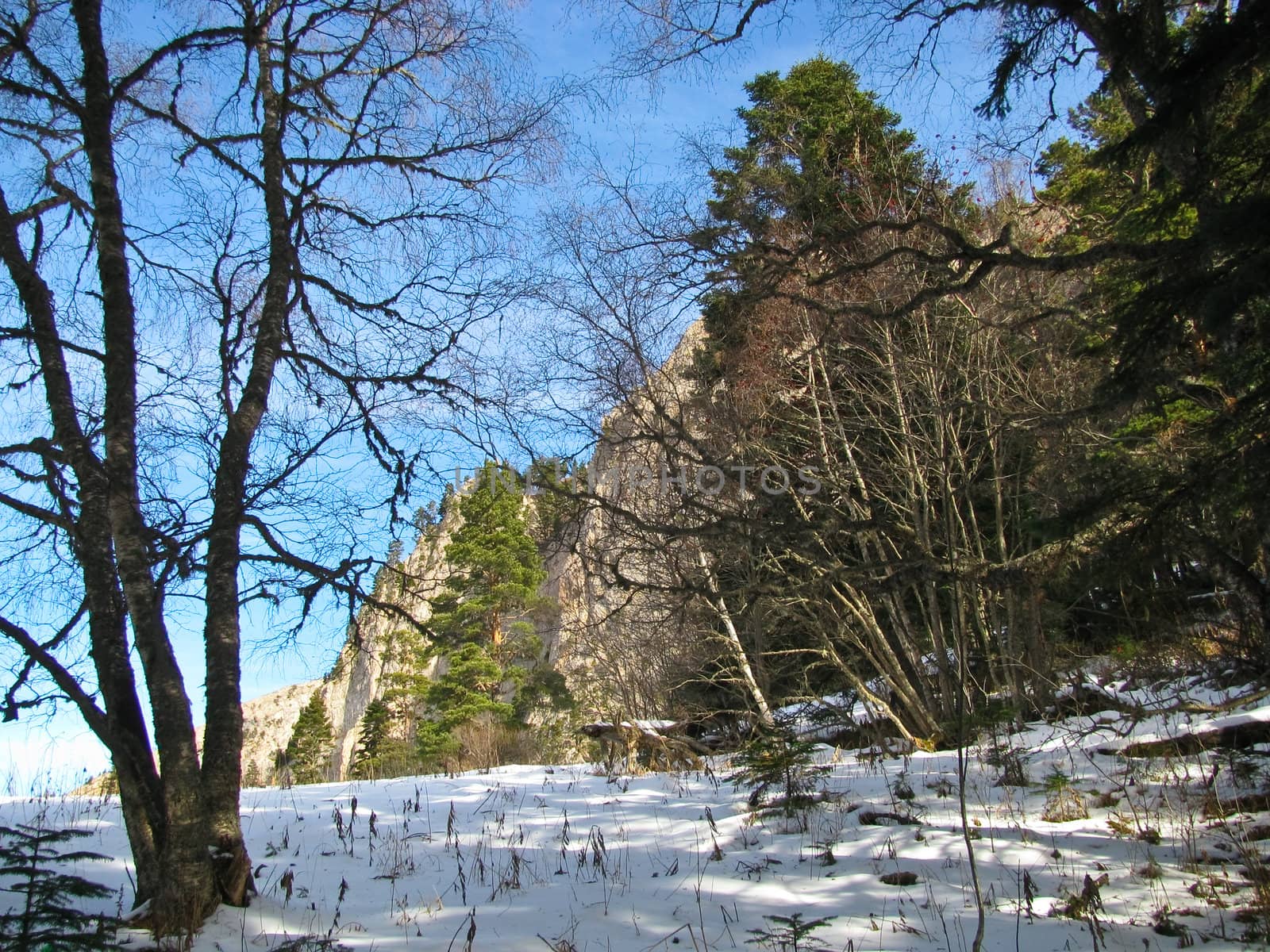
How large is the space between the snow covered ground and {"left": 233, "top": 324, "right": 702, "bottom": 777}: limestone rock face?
1291 millimetres

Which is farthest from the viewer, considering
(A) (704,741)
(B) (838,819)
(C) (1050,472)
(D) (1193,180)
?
(A) (704,741)

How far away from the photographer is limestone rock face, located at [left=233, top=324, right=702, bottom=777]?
17.1 feet

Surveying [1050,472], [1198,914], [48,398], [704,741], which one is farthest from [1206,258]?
[704,741]

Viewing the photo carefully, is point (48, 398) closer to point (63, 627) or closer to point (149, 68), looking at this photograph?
point (63, 627)

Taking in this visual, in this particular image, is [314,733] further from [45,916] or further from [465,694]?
[45,916]

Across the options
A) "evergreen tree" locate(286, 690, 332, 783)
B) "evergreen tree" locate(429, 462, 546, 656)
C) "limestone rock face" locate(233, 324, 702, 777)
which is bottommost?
"evergreen tree" locate(286, 690, 332, 783)

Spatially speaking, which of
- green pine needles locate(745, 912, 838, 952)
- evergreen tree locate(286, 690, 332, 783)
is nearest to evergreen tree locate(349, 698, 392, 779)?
evergreen tree locate(286, 690, 332, 783)

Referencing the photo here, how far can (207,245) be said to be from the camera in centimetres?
550

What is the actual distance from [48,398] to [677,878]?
176 inches

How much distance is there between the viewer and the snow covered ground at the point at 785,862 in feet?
11.5

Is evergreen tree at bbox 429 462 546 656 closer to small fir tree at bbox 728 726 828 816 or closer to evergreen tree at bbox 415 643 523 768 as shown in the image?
evergreen tree at bbox 415 643 523 768

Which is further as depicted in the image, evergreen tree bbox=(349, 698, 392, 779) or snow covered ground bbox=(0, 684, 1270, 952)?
evergreen tree bbox=(349, 698, 392, 779)

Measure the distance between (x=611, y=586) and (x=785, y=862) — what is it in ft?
6.20

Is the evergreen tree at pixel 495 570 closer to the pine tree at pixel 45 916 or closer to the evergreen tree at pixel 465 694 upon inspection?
the evergreen tree at pixel 465 694
